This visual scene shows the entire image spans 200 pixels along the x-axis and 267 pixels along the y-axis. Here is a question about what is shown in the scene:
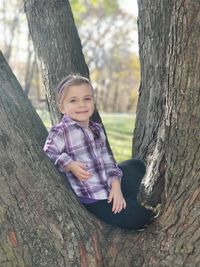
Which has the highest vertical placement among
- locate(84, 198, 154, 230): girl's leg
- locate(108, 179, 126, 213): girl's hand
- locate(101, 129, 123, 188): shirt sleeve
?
locate(101, 129, 123, 188): shirt sleeve

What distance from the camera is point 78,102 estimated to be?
2.97 m

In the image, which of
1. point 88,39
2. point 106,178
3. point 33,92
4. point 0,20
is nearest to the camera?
point 106,178

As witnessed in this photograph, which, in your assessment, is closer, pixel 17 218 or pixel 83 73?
pixel 17 218

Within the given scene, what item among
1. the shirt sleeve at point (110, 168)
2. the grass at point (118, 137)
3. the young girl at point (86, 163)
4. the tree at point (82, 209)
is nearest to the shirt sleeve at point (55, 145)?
the young girl at point (86, 163)

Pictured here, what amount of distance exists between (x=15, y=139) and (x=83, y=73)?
1222 millimetres

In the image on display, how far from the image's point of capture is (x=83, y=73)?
3.77m

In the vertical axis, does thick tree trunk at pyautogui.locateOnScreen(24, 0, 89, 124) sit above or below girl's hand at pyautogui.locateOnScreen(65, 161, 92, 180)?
above

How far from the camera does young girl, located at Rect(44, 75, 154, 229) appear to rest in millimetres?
2891

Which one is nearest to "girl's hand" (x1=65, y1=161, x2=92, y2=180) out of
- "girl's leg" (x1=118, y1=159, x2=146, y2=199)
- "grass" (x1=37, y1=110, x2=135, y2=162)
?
"girl's leg" (x1=118, y1=159, x2=146, y2=199)

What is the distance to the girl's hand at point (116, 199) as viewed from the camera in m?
2.88

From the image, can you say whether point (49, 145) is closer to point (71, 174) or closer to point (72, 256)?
point (71, 174)

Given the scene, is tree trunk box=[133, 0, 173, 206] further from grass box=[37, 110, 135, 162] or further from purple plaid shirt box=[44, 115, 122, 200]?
grass box=[37, 110, 135, 162]

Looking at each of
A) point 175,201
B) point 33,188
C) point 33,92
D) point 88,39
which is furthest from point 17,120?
point 33,92

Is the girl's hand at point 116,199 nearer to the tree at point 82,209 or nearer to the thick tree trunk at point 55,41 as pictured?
the tree at point 82,209
